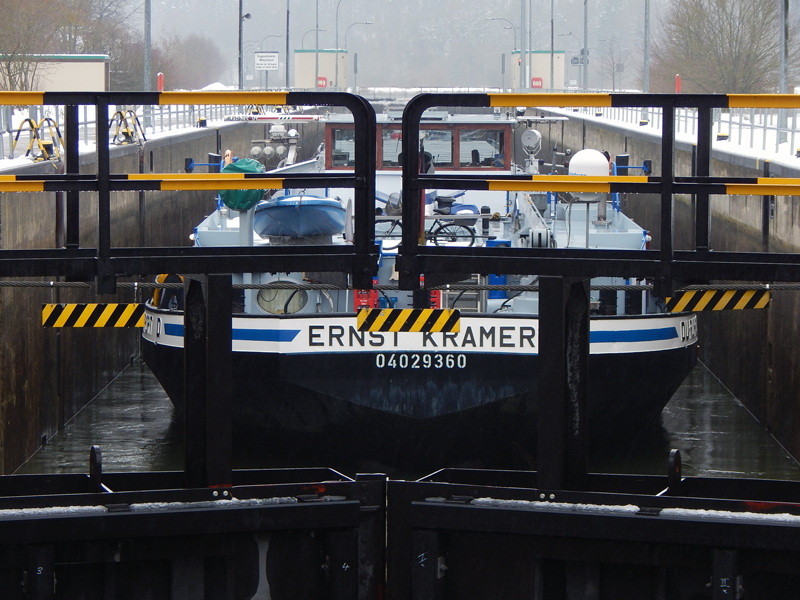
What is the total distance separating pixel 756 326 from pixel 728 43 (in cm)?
3675

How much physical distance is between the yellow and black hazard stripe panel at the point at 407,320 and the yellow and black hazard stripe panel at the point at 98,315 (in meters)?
1.45

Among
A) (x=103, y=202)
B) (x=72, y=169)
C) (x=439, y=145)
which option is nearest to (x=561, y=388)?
(x=103, y=202)

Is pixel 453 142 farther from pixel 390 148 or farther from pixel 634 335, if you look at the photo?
pixel 634 335

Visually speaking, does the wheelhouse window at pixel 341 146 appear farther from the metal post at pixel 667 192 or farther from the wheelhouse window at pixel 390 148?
the metal post at pixel 667 192

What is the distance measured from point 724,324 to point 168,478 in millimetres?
9822

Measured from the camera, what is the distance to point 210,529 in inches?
215

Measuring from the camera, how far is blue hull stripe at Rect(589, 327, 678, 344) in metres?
10.0

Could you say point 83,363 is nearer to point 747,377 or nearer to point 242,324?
point 242,324

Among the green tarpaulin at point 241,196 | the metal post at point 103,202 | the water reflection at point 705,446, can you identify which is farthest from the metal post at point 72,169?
the water reflection at point 705,446

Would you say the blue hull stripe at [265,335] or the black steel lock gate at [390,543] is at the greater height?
the blue hull stripe at [265,335]

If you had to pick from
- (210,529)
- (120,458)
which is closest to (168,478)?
(210,529)

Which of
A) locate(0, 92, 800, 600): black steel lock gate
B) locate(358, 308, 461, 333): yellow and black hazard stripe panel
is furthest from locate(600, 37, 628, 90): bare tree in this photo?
locate(0, 92, 800, 600): black steel lock gate

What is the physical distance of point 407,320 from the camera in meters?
7.53

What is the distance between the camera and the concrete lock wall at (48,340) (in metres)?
10.1
